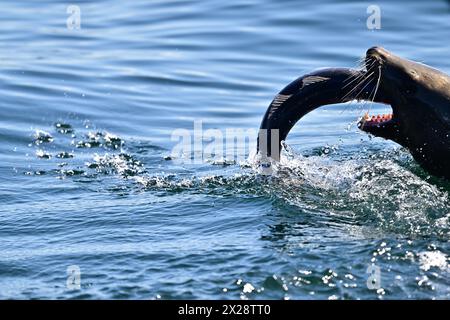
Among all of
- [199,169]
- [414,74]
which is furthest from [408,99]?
[199,169]

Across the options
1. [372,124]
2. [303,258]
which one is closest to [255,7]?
[372,124]

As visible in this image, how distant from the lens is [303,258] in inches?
281

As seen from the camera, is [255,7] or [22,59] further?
[255,7]

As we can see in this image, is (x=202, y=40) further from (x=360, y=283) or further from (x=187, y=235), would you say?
(x=360, y=283)

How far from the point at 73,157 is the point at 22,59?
4.92m

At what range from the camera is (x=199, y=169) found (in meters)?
10.4

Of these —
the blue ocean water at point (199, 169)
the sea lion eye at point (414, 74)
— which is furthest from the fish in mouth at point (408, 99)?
the blue ocean water at point (199, 169)

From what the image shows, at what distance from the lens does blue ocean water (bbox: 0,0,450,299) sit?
7027 mm

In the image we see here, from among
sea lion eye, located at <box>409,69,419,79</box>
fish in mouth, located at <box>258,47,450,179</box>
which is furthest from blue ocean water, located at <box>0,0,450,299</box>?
sea lion eye, located at <box>409,69,419,79</box>

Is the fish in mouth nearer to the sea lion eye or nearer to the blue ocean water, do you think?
the sea lion eye

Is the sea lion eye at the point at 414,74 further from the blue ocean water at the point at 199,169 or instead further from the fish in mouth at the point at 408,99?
the blue ocean water at the point at 199,169

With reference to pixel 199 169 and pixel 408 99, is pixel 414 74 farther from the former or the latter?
pixel 199 169

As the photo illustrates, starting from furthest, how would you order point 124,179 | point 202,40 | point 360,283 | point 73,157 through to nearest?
point 202,40 → point 73,157 → point 124,179 → point 360,283

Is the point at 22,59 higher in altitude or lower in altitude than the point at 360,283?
higher
